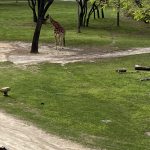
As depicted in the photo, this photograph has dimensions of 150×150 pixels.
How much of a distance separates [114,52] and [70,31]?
12.0 m

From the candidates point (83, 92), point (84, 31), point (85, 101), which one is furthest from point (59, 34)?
point (85, 101)

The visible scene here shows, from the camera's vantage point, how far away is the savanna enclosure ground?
15766 millimetres

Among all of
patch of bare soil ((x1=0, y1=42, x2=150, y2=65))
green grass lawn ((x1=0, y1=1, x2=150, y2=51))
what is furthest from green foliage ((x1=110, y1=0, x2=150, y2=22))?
green grass lawn ((x1=0, y1=1, x2=150, y2=51))

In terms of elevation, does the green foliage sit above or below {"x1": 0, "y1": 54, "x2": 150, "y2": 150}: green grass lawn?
above

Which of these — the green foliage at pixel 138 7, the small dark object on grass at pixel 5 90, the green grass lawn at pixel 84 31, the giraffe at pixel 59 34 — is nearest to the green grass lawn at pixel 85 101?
the small dark object on grass at pixel 5 90

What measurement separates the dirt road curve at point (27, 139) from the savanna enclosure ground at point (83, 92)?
198 millimetres

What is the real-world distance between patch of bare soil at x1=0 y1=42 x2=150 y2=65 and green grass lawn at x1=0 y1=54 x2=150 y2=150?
62.6 inches

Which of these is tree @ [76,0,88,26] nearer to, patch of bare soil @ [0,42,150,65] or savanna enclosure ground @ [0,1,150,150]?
savanna enclosure ground @ [0,1,150,150]

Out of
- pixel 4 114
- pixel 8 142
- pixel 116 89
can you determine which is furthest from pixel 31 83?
pixel 8 142

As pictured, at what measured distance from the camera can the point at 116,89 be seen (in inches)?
893

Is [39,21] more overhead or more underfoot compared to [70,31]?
more overhead

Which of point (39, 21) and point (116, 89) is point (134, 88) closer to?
point (116, 89)

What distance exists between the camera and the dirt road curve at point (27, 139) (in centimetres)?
1362

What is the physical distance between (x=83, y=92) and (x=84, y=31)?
82.6ft
